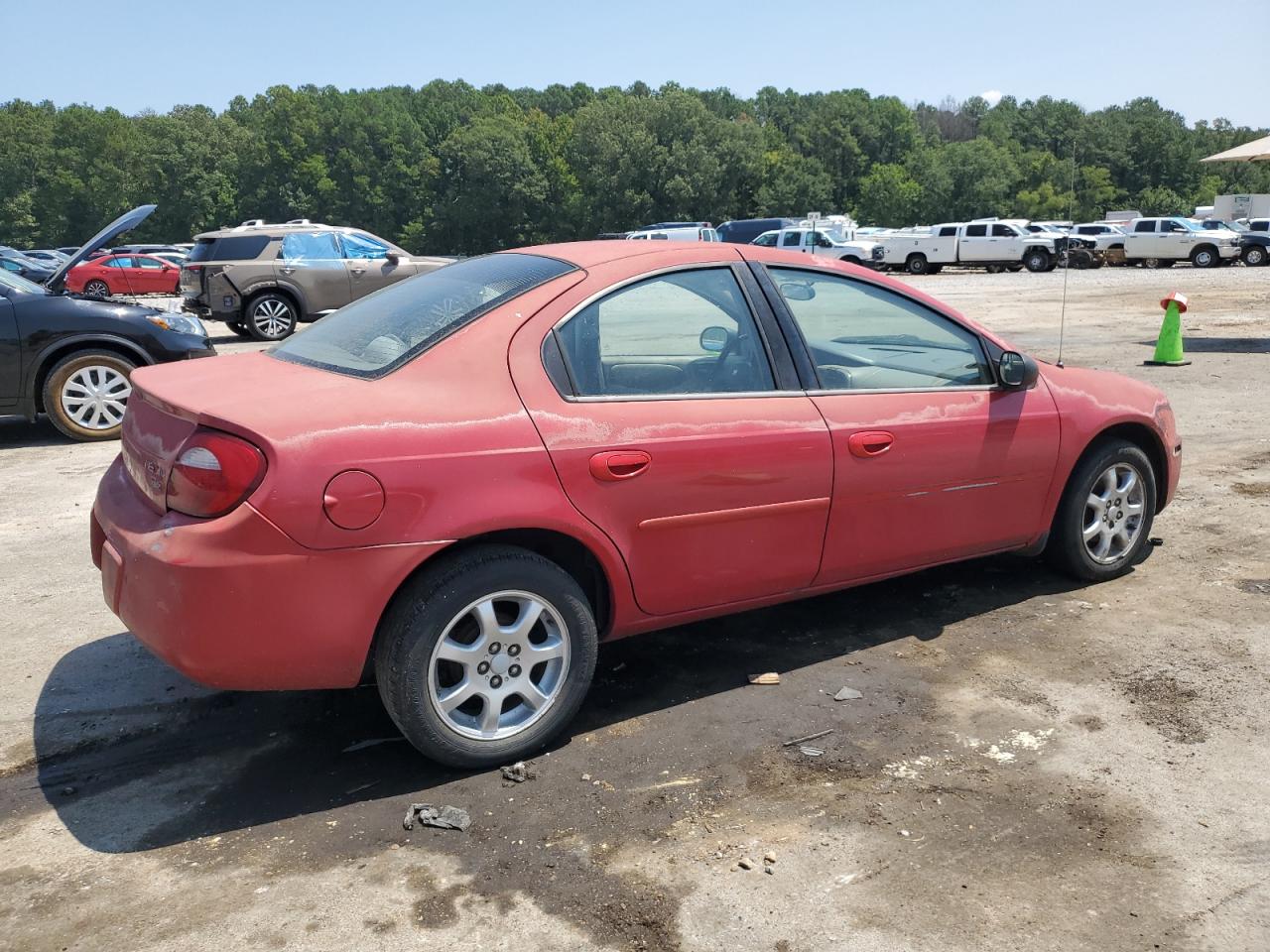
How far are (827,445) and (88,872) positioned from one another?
2.67m

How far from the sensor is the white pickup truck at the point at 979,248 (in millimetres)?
39656

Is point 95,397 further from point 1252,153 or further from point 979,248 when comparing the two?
point 979,248

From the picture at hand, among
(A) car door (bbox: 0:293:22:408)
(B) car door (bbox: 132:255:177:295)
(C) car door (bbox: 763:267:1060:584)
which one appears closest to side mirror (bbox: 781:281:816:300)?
(C) car door (bbox: 763:267:1060:584)

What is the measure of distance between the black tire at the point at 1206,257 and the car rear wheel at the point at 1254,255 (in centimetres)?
88

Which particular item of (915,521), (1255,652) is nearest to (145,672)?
(915,521)

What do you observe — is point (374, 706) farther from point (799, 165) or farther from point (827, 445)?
point (799, 165)

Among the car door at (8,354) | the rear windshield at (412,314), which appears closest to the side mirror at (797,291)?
the rear windshield at (412,314)

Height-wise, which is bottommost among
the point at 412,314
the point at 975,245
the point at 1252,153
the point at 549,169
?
the point at 975,245

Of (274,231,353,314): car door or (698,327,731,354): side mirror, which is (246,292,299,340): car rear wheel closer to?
(274,231,353,314): car door

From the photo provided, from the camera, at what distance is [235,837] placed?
323 centimetres

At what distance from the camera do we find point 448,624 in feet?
11.1

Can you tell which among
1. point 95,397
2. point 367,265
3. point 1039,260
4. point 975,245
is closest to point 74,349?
point 95,397

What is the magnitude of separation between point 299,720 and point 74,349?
20.5 feet

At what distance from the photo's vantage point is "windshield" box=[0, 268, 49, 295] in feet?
29.1
